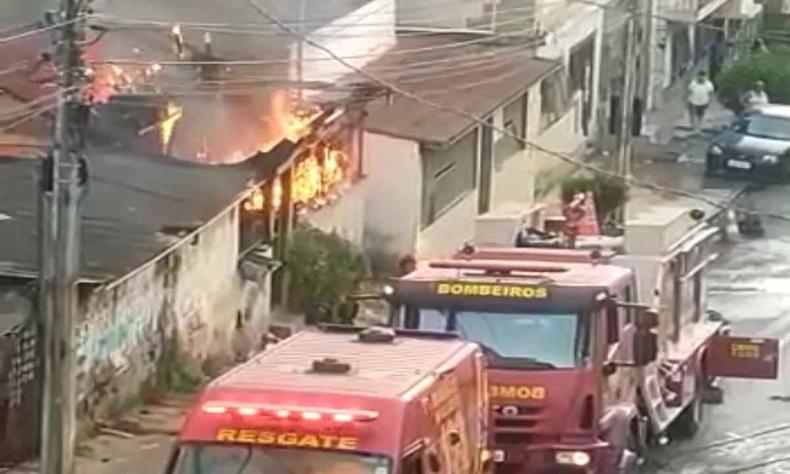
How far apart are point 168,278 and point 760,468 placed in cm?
661

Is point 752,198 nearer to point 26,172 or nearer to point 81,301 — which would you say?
point 26,172

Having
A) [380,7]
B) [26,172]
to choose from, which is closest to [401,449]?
[26,172]

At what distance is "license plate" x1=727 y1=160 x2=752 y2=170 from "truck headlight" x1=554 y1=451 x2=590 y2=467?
25345mm

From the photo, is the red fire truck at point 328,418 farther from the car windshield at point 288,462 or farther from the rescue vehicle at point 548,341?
the rescue vehicle at point 548,341

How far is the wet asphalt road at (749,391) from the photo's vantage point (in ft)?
76.8

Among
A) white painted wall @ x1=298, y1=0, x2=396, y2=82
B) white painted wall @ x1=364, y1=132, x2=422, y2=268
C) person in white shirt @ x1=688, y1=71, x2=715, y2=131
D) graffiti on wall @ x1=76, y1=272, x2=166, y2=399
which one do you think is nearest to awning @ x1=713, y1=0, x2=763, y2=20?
person in white shirt @ x1=688, y1=71, x2=715, y2=131

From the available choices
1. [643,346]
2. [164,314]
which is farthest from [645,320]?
[164,314]

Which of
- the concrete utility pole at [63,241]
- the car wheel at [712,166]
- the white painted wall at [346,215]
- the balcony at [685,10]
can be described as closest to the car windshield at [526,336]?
the concrete utility pole at [63,241]

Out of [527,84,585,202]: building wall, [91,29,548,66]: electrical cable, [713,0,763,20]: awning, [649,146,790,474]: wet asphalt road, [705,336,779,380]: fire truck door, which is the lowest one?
[649,146,790,474]: wet asphalt road

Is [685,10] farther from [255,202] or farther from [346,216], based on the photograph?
[255,202]

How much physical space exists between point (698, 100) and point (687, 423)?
83.6 feet

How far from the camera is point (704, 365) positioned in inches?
994

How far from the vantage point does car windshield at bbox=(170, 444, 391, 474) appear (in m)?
14.2

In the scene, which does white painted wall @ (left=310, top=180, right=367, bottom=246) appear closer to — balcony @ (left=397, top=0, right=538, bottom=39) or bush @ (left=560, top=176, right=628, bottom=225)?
bush @ (left=560, top=176, right=628, bottom=225)
